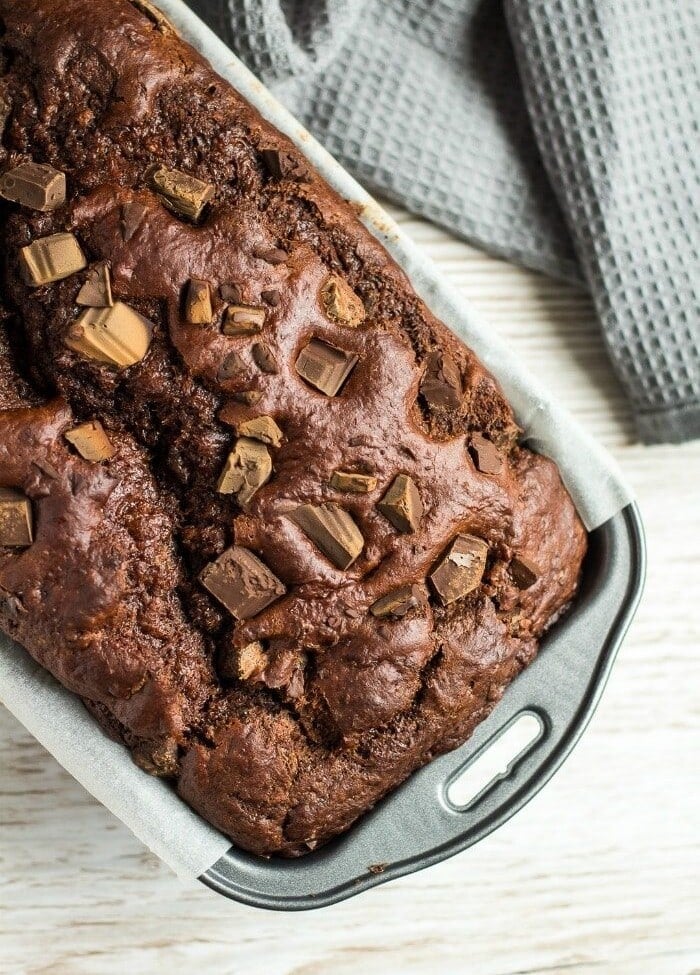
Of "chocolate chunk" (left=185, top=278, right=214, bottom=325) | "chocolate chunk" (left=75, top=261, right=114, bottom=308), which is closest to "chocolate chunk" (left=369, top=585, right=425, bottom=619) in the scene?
"chocolate chunk" (left=185, top=278, right=214, bottom=325)

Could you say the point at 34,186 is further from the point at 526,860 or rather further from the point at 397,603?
the point at 526,860

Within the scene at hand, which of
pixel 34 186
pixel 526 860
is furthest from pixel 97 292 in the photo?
pixel 526 860

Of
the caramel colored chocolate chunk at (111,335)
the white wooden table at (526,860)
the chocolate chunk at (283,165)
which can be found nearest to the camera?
the caramel colored chocolate chunk at (111,335)

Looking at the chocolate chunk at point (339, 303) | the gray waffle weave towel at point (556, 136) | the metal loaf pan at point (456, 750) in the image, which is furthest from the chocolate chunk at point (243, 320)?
the gray waffle weave towel at point (556, 136)

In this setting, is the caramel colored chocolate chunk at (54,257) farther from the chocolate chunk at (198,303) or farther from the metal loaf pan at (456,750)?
the metal loaf pan at (456,750)

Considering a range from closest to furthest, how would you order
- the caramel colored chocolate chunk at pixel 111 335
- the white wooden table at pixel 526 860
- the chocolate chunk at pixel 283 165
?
the caramel colored chocolate chunk at pixel 111 335 < the chocolate chunk at pixel 283 165 < the white wooden table at pixel 526 860

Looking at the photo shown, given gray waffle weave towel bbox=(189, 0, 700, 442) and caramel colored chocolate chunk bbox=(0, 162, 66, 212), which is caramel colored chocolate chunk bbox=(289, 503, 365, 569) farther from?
gray waffle weave towel bbox=(189, 0, 700, 442)
